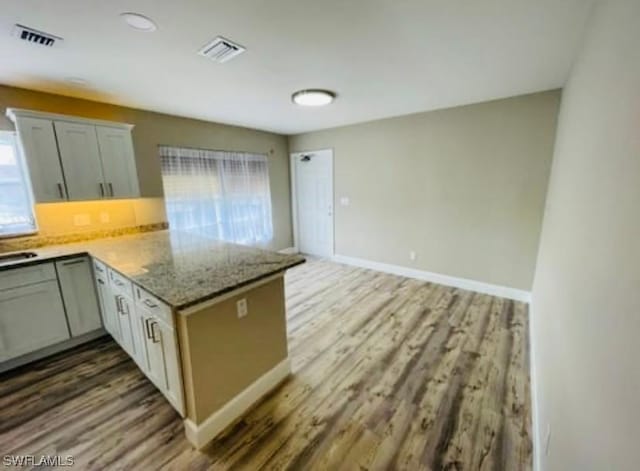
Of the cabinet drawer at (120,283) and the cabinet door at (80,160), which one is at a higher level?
the cabinet door at (80,160)

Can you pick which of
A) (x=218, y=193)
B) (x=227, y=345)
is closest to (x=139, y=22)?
(x=227, y=345)

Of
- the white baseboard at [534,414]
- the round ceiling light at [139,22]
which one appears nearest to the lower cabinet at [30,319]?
the round ceiling light at [139,22]

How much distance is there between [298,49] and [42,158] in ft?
8.36

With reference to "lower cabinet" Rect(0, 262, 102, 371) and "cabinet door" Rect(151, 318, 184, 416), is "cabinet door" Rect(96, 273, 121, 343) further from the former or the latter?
"cabinet door" Rect(151, 318, 184, 416)

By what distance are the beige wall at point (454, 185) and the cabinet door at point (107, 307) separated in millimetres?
3667

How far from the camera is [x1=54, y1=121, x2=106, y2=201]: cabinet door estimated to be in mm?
2703

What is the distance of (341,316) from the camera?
3.25 m

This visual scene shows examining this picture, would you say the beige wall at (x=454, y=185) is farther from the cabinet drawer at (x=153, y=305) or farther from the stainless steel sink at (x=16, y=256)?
the stainless steel sink at (x=16, y=256)

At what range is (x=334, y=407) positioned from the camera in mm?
1956

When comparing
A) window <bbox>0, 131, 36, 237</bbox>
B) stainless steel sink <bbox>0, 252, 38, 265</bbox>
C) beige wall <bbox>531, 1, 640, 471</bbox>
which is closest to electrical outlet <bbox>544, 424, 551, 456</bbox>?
beige wall <bbox>531, 1, 640, 471</bbox>

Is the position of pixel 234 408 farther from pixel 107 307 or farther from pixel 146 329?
pixel 107 307

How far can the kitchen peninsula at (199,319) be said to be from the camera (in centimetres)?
163

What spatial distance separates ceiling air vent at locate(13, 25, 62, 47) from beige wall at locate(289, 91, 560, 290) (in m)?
3.76

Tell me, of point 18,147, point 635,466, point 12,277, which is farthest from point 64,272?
point 635,466
